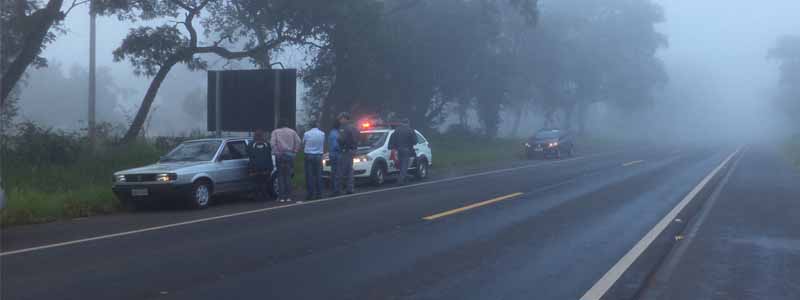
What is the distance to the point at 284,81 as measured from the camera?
57.0ft

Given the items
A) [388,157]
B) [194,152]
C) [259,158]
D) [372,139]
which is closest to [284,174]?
[259,158]

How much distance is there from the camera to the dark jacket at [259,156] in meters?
14.0

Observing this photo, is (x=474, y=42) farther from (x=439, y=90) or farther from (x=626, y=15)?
(x=626, y=15)

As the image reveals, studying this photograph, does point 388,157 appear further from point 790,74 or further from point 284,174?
point 790,74

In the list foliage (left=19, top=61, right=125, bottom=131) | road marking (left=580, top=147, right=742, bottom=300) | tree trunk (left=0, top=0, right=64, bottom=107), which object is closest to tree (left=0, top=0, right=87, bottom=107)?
tree trunk (left=0, top=0, right=64, bottom=107)

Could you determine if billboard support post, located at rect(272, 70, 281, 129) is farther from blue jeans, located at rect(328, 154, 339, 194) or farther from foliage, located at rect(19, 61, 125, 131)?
foliage, located at rect(19, 61, 125, 131)

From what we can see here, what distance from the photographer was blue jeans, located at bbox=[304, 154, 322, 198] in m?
14.4

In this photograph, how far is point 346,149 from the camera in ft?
50.6

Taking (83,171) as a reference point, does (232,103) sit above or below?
above

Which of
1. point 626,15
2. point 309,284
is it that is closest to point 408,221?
point 309,284

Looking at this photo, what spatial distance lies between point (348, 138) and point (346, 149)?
0.24 meters

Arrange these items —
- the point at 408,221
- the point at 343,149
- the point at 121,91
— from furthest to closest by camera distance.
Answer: the point at 121,91 → the point at 343,149 → the point at 408,221

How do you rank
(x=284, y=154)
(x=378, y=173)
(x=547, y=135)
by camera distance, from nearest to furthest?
(x=284, y=154) → (x=378, y=173) → (x=547, y=135)

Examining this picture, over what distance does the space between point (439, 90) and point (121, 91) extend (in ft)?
158
